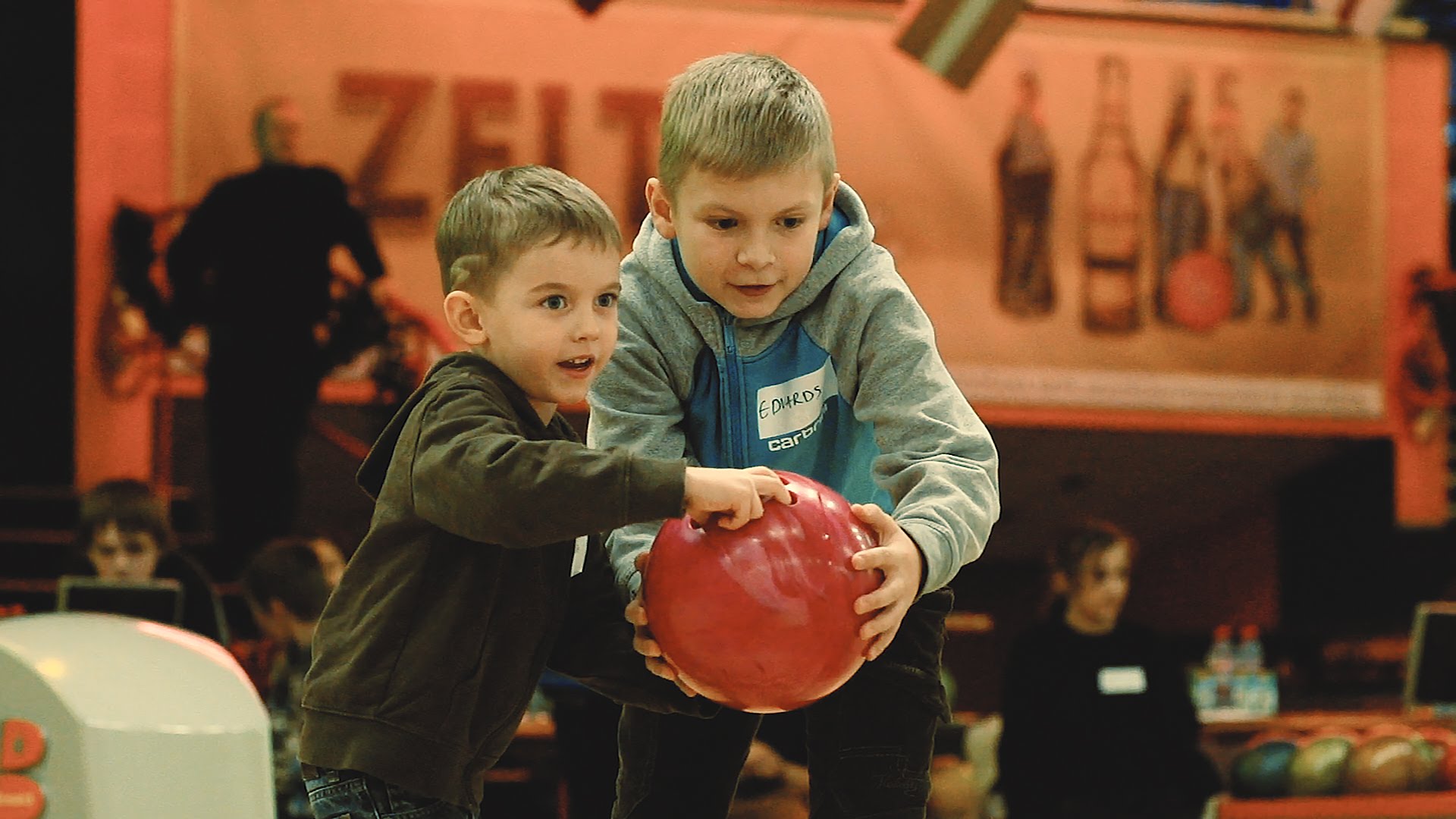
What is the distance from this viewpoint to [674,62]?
8.12 m

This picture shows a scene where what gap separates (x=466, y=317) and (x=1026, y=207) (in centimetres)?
672

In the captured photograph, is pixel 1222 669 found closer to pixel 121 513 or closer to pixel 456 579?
pixel 121 513

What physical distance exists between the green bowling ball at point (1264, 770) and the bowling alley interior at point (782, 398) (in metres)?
0.03

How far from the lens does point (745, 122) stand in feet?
6.90

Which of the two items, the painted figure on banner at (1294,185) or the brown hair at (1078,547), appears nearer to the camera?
the brown hair at (1078,547)

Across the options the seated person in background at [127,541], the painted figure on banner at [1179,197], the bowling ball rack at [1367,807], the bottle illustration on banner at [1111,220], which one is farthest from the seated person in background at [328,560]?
the painted figure on banner at [1179,197]

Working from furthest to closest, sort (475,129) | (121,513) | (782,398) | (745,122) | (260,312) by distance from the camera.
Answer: (475,129) → (260,312) → (121,513) → (782,398) → (745,122)

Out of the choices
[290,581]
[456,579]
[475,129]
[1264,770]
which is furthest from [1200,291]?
[456,579]

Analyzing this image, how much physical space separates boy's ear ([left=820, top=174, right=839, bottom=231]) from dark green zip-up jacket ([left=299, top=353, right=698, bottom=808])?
0.52 metres

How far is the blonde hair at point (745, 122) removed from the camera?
211cm

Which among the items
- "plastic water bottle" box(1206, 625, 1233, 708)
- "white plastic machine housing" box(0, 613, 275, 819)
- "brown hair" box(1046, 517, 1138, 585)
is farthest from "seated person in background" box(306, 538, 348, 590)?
"plastic water bottle" box(1206, 625, 1233, 708)

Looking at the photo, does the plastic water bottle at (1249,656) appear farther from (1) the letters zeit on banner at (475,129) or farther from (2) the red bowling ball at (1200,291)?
(1) the letters zeit on banner at (475,129)

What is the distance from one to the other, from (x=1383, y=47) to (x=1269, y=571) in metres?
3.48

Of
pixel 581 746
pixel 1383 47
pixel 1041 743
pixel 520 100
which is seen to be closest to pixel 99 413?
pixel 520 100
